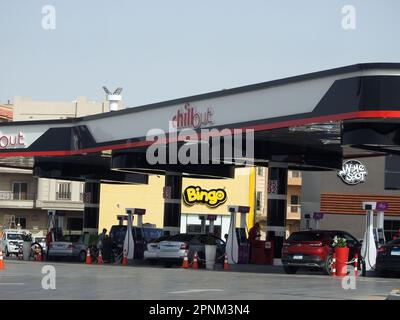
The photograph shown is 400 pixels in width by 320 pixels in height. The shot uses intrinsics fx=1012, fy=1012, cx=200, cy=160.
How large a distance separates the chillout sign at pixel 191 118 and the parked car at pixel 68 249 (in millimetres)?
8956

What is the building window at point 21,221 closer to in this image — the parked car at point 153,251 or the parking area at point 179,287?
the parked car at point 153,251

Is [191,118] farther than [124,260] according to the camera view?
No

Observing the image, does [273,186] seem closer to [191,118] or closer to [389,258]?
[191,118]

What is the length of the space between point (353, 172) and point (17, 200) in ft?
99.3

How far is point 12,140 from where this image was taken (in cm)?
4522

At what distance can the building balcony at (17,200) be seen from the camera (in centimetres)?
7919

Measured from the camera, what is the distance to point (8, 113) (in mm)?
86500

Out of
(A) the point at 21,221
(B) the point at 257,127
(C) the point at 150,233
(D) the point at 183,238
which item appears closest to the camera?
(B) the point at 257,127

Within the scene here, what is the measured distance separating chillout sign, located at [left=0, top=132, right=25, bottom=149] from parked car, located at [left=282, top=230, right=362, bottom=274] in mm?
17763

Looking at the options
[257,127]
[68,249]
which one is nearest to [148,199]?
[68,249]

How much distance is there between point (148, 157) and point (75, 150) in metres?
3.16
